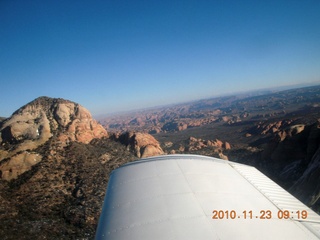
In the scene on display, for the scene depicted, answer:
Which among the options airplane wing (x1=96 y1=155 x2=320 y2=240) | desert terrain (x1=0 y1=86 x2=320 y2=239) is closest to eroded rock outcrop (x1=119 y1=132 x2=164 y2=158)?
desert terrain (x1=0 y1=86 x2=320 y2=239)

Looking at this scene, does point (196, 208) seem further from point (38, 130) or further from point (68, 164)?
point (38, 130)

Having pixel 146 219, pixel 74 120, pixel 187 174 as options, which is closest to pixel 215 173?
pixel 187 174

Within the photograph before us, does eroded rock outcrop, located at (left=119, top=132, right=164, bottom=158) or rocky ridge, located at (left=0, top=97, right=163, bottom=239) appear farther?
eroded rock outcrop, located at (left=119, top=132, right=164, bottom=158)

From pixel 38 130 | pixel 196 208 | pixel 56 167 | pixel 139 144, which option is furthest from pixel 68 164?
pixel 196 208

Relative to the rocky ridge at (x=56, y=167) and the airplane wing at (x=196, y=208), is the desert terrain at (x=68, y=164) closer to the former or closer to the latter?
the rocky ridge at (x=56, y=167)

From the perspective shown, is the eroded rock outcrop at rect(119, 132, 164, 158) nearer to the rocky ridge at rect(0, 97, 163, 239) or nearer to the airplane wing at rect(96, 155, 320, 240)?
the rocky ridge at rect(0, 97, 163, 239)
